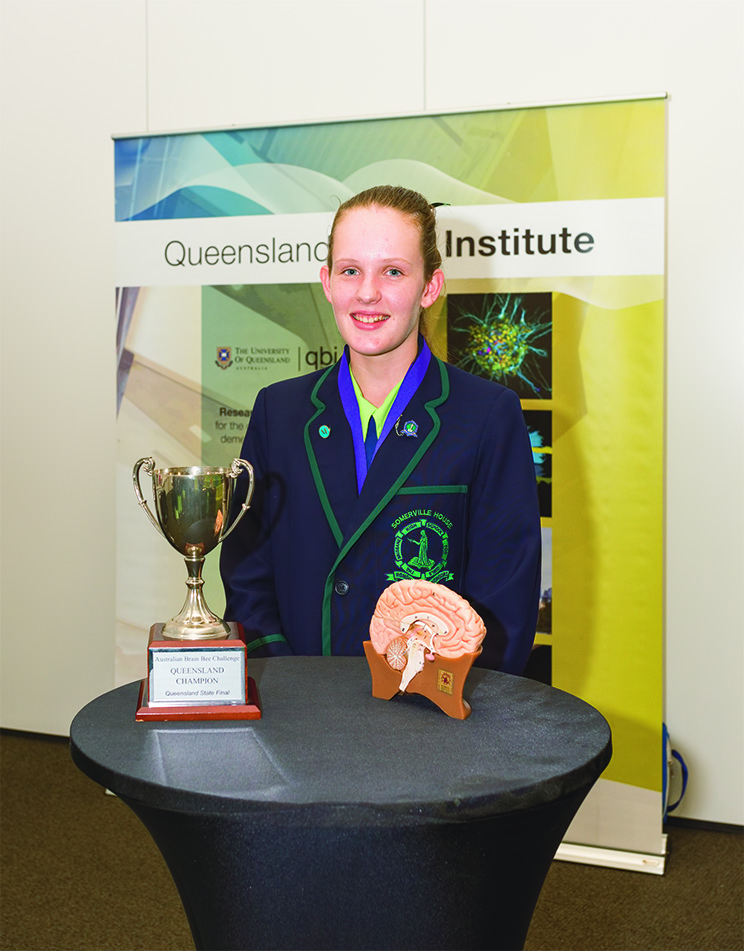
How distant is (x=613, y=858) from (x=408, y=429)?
1.83m

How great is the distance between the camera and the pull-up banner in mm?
2990

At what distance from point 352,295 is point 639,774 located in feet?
6.34

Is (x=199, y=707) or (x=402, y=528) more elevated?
(x=402, y=528)

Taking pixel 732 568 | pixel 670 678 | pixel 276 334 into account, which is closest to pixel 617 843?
pixel 670 678

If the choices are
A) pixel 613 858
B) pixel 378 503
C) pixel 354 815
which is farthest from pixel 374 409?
pixel 613 858

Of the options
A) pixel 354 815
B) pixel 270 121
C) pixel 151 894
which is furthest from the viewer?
pixel 270 121

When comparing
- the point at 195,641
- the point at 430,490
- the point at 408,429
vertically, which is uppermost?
the point at 408,429

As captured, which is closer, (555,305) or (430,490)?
(430,490)

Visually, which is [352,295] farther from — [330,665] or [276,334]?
[276,334]

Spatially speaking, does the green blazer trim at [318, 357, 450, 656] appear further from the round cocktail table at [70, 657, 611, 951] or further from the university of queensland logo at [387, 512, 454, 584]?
the round cocktail table at [70, 657, 611, 951]

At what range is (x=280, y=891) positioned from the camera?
3.89 ft

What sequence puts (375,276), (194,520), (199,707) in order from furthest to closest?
(375,276), (194,520), (199,707)

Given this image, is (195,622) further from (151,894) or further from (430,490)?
(151,894)

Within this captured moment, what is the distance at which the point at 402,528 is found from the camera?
1817mm
